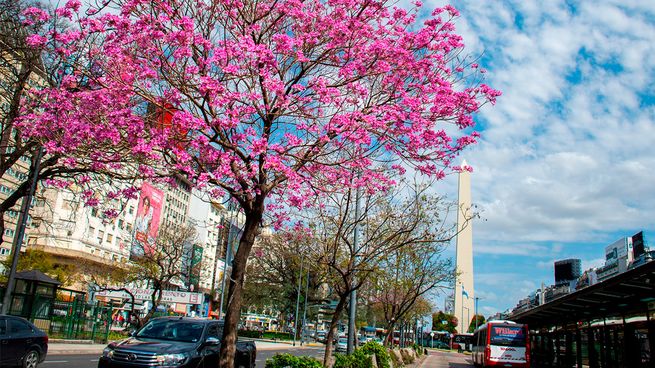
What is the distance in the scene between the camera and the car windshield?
411 inches

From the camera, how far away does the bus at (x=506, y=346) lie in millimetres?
27906

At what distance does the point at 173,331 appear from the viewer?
1063 centimetres

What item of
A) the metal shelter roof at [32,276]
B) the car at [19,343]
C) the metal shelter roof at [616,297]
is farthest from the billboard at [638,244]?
the car at [19,343]

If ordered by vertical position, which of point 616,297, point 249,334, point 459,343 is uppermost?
point 616,297

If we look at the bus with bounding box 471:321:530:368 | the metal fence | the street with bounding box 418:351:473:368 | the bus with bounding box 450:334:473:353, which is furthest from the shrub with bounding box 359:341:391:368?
the bus with bounding box 450:334:473:353

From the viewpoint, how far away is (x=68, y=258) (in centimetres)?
5841

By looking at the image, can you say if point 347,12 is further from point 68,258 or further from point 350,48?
point 68,258

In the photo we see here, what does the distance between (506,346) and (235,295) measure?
23.4m

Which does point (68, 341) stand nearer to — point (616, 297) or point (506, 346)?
point (506, 346)

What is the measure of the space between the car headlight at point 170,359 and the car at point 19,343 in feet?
17.3

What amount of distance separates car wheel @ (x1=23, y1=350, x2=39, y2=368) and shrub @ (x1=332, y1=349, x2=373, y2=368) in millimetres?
7397

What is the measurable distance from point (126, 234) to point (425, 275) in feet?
184

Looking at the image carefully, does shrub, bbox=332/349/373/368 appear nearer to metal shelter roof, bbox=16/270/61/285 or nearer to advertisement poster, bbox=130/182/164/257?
metal shelter roof, bbox=16/270/61/285

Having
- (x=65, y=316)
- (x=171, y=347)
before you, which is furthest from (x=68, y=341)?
(x=171, y=347)
